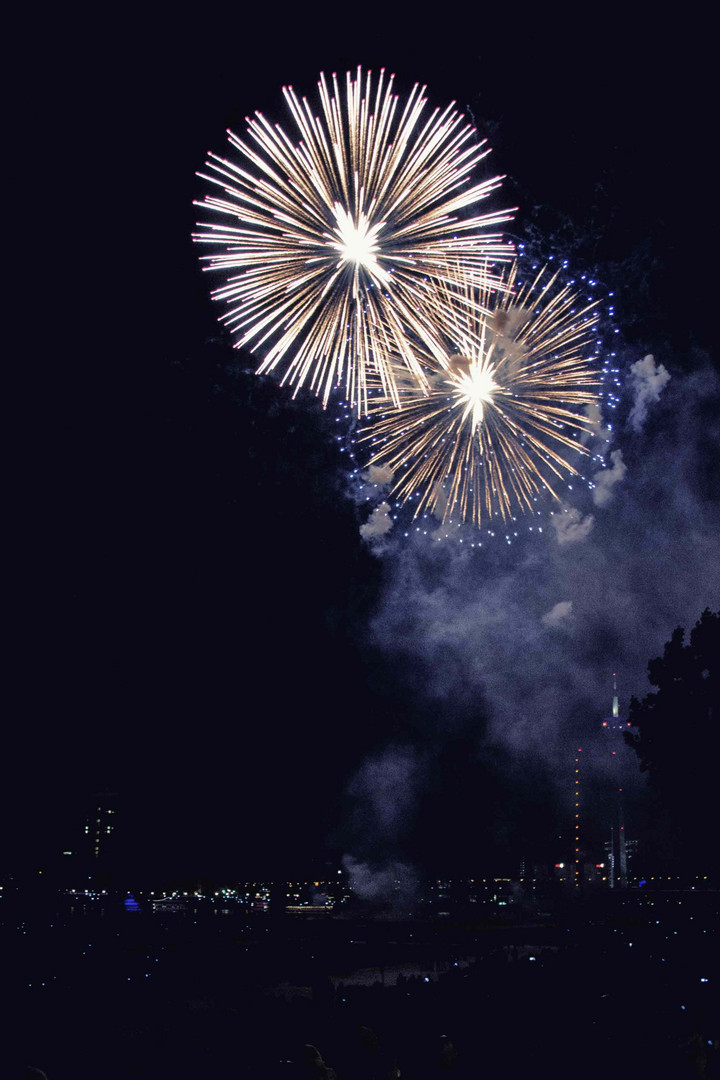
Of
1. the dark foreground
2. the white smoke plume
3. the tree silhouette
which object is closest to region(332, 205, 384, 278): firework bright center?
the dark foreground

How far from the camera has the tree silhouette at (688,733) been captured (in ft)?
98.1

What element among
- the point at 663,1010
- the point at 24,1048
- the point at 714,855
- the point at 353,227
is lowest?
the point at 24,1048

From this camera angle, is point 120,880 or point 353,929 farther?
point 120,880

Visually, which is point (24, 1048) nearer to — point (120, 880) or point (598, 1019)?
point (598, 1019)

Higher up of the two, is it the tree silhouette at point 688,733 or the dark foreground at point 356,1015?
the tree silhouette at point 688,733

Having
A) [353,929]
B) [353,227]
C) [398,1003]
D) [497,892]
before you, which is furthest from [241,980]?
[497,892]

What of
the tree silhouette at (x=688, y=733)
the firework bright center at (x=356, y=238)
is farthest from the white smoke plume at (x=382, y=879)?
the firework bright center at (x=356, y=238)

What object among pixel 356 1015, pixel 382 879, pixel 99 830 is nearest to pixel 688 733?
pixel 356 1015

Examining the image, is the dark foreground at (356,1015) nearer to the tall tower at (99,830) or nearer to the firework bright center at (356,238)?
the firework bright center at (356,238)

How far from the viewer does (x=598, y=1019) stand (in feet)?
39.3

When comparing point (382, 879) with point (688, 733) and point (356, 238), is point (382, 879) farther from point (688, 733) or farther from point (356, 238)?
point (356, 238)

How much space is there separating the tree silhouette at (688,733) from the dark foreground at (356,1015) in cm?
765

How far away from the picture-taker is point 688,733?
30.9 m

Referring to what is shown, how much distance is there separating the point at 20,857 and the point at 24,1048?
4757cm
